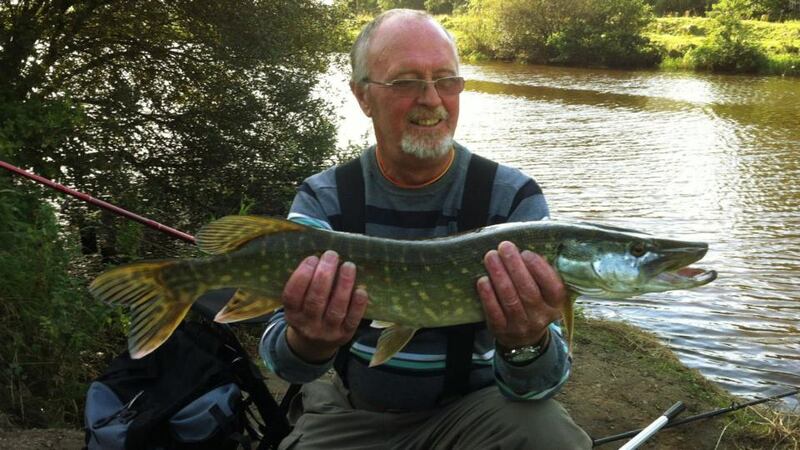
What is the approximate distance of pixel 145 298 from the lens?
6.89 ft

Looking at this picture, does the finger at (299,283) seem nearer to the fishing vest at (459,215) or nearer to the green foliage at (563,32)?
the fishing vest at (459,215)

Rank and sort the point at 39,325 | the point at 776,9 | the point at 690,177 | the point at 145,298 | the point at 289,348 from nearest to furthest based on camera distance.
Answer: the point at 145,298 → the point at 289,348 → the point at 39,325 → the point at 690,177 → the point at 776,9

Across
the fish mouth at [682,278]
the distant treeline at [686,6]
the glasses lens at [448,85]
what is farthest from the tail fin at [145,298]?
the distant treeline at [686,6]

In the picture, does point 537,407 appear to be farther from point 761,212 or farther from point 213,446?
point 761,212

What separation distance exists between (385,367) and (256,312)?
485 mm

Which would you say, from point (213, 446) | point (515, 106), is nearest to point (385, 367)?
point (213, 446)

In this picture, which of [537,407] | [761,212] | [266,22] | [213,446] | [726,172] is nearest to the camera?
[537,407]

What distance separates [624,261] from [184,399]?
1718 millimetres

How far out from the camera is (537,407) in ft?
6.90

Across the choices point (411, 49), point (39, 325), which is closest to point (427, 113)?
point (411, 49)

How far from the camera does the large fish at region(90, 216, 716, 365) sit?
2049 millimetres

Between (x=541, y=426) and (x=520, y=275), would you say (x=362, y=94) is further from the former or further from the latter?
→ (x=541, y=426)

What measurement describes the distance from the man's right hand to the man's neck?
1.78ft

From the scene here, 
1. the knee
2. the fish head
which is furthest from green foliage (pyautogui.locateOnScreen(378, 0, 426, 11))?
the knee
